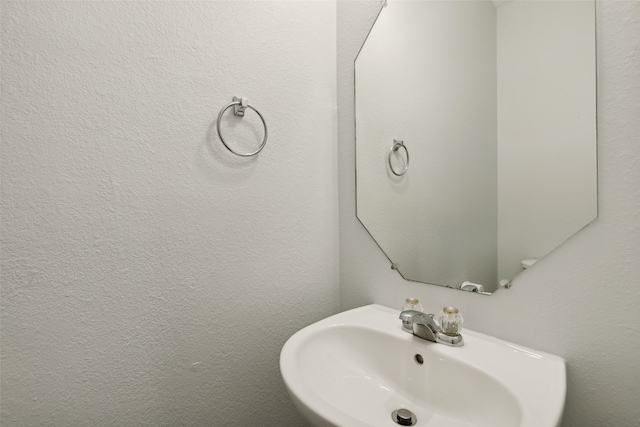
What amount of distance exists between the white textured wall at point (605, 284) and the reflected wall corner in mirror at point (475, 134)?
3 centimetres

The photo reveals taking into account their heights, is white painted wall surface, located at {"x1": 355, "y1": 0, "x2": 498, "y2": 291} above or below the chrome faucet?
above

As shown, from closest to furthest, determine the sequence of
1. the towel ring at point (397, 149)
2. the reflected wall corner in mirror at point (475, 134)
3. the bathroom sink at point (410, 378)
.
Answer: the bathroom sink at point (410, 378), the reflected wall corner in mirror at point (475, 134), the towel ring at point (397, 149)

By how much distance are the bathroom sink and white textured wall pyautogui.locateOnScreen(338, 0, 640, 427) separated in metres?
0.06

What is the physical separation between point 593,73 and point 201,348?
1.14 metres

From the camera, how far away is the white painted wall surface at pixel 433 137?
0.85m

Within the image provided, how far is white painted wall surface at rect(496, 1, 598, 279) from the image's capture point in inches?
27.1

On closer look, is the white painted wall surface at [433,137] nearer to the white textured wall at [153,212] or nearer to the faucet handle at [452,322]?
the faucet handle at [452,322]

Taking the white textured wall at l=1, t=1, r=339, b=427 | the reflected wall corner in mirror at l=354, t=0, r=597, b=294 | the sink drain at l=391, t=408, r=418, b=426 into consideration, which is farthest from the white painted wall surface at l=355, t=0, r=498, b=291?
the sink drain at l=391, t=408, r=418, b=426

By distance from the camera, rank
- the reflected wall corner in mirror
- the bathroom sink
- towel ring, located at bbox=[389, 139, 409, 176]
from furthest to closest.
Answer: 1. towel ring, located at bbox=[389, 139, 409, 176]
2. the reflected wall corner in mirror
3. the bathroom sink

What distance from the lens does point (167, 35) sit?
2.61ft

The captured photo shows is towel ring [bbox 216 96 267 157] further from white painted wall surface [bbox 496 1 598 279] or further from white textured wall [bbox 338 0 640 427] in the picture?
white textured wall [bbox 338 0 640 427]

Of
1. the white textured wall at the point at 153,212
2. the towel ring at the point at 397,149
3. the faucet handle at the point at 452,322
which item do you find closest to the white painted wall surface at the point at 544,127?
the faucet handle at the point at 452,322

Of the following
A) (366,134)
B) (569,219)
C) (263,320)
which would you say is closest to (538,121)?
(569,219)

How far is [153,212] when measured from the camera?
0.78m
